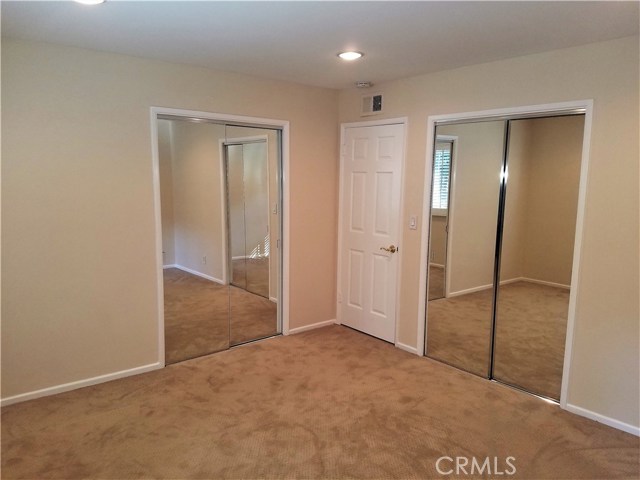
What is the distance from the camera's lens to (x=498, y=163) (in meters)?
3.19

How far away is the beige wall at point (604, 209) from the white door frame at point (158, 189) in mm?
1869

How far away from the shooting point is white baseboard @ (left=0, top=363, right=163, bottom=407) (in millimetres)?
2897

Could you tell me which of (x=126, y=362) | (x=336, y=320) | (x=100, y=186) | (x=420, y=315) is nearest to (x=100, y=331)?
(x=126, y=362)

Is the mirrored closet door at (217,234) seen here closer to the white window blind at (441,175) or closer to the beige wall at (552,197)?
the white window blind at (441,175)

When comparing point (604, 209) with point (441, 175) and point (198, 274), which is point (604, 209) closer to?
point (441, 175)

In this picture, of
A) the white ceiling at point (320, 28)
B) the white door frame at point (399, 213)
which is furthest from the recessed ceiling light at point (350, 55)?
the white door frame at point (399, 213)

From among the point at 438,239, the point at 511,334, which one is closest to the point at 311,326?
the point at 438,239

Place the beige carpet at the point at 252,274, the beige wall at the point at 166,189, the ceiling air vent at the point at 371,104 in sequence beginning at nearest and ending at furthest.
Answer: the beige wall at the point at 166,189
the ceiling air vent at the point at 371,104
the beige carpet at the point at 252,274

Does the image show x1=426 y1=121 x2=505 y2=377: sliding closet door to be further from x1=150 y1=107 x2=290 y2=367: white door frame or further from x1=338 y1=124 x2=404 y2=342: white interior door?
x1=150 y1=107 x2=290 y2=367: white door frame

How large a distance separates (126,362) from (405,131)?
2.96 m

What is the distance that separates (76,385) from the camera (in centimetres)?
311

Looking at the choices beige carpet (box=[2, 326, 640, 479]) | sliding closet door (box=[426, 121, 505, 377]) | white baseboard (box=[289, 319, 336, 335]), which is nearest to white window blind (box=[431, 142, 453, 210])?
sliding closet door (box=[426, 121, 505, 377])

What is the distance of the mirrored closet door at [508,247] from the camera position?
9.67ft

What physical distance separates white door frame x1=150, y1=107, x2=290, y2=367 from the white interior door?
627 mm
